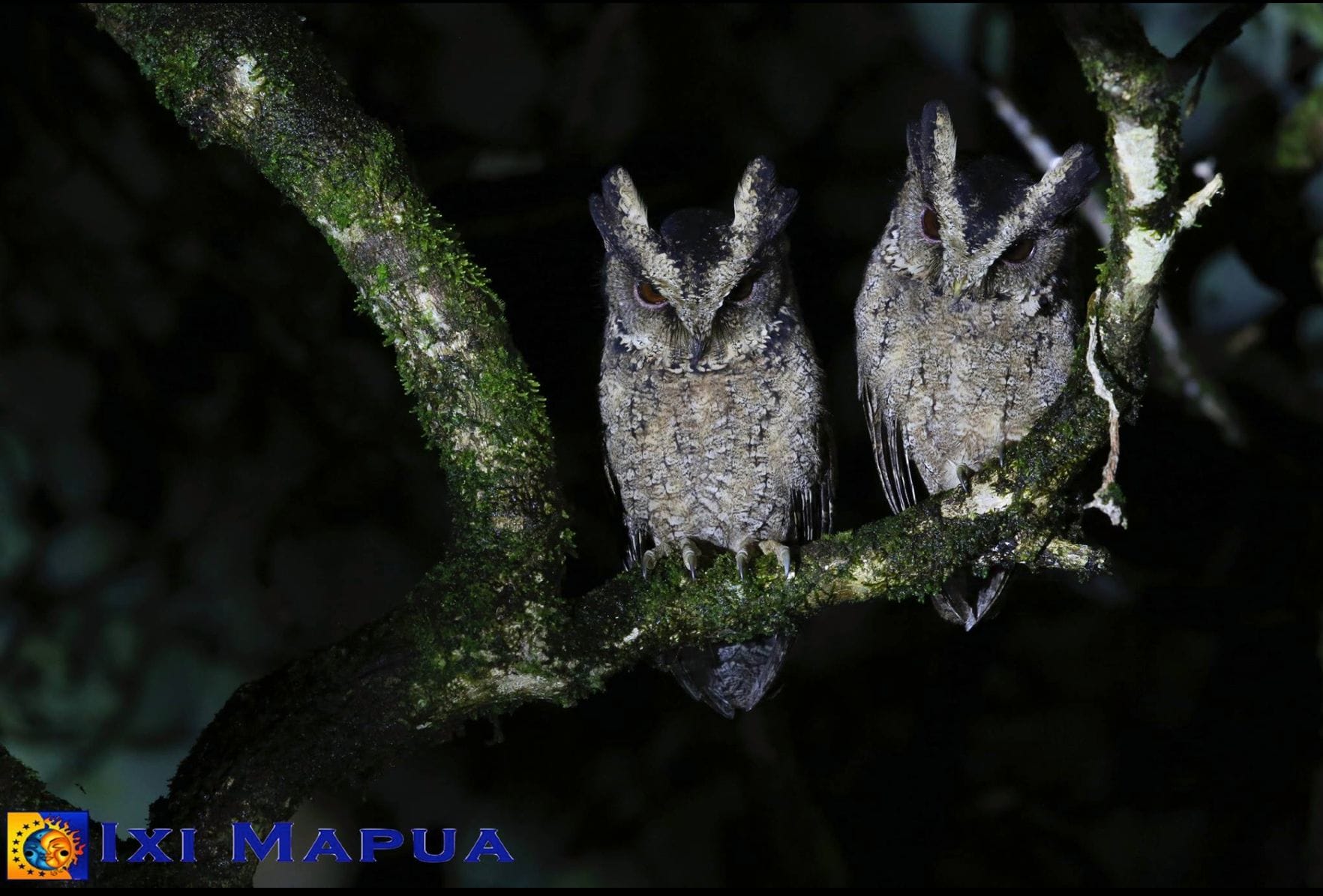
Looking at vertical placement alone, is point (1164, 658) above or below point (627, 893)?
above

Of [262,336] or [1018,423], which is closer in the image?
[1018,423]

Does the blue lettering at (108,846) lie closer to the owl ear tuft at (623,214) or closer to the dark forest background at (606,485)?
the dark forest background at (606,485)

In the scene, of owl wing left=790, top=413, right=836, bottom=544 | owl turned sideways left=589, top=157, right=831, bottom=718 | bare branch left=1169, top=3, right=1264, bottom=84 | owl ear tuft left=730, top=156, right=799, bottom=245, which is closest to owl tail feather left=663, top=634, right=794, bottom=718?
owl turned sideways left=589, top=157, right=831, bottom=718

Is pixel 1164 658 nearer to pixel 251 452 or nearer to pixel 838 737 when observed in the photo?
pixel 838 737

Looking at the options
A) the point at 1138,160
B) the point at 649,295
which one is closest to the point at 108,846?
the point at 649,295

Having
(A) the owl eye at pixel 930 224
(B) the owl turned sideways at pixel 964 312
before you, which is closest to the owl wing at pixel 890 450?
(B) the owl turned sideways at pixel 964 312

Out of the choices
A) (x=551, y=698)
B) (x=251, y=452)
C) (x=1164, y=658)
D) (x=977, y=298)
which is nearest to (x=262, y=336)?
(x=251, y=452)
